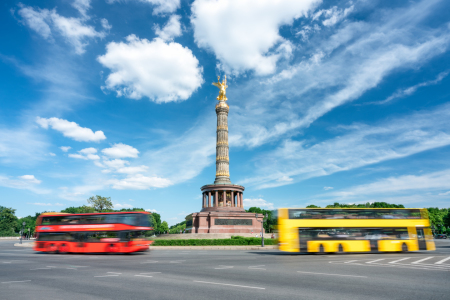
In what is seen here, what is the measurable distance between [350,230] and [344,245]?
111cm

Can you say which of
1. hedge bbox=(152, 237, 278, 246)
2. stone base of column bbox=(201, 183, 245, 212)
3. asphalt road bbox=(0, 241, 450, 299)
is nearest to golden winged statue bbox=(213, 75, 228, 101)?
stone base of column bbox=(201, 183, 245, 212)

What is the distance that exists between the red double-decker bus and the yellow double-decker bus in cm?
1024

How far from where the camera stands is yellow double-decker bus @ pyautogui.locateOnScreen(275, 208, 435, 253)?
788 inches

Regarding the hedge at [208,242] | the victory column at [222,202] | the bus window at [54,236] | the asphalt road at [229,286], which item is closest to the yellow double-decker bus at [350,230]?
the asphalt road at [229,286]

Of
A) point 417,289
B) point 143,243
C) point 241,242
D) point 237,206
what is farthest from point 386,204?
point 417,289

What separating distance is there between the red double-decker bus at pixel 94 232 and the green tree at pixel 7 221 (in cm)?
7757

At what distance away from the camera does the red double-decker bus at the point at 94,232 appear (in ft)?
70.8

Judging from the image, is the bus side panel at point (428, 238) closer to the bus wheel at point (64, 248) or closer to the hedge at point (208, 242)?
the hedge at point (208, 242)

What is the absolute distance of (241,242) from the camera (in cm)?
3306

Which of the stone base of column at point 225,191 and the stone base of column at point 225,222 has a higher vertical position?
the stone base of column at point 225,191

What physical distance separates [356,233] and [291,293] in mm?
15060

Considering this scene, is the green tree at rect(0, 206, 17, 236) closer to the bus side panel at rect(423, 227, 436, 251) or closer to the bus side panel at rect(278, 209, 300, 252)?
the bus side panel at rect(278, 209, 300, 252)

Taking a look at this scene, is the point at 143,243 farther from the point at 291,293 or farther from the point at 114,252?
the point at 291,293

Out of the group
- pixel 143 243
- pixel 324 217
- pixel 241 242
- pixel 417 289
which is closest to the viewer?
pixel 417 289
